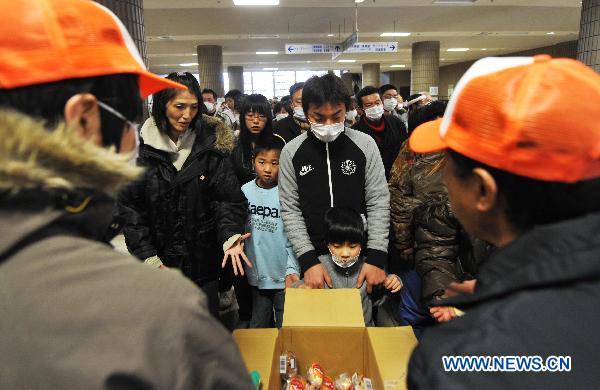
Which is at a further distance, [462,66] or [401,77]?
[401,77]

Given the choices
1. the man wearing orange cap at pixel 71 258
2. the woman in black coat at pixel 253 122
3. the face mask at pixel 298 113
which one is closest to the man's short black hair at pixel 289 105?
the face mask at pixel 298 113

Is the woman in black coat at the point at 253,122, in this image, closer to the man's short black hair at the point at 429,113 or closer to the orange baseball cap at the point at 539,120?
the man's short black hair at the point at 429,113

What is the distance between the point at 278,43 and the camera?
40.9 ft

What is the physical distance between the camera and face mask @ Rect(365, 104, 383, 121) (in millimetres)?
3678

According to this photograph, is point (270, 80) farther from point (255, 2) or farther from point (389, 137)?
point (389, 137)

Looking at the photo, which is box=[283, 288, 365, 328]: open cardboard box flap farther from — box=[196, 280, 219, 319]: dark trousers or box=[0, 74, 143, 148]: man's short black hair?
box=[0, 74, 143, 148]: man's short black hair

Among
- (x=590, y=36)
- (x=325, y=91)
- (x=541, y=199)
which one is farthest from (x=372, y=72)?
(x=541, y=199)

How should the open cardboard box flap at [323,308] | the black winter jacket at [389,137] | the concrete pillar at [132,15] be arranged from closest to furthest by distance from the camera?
the open cardboard box flap at [323,308], the concrete pillar at [132,15], the black winter jacket at [389,137]

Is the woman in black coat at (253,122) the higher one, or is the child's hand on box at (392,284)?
the woman in black coat at (253,122)

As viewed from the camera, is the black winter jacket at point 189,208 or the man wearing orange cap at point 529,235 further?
the black winter jacket at point 189,208

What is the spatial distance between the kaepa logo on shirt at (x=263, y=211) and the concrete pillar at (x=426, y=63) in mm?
11965

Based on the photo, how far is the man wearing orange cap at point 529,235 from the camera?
0.58 m

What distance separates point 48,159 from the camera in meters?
0.55

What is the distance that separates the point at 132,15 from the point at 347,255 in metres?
2.58
